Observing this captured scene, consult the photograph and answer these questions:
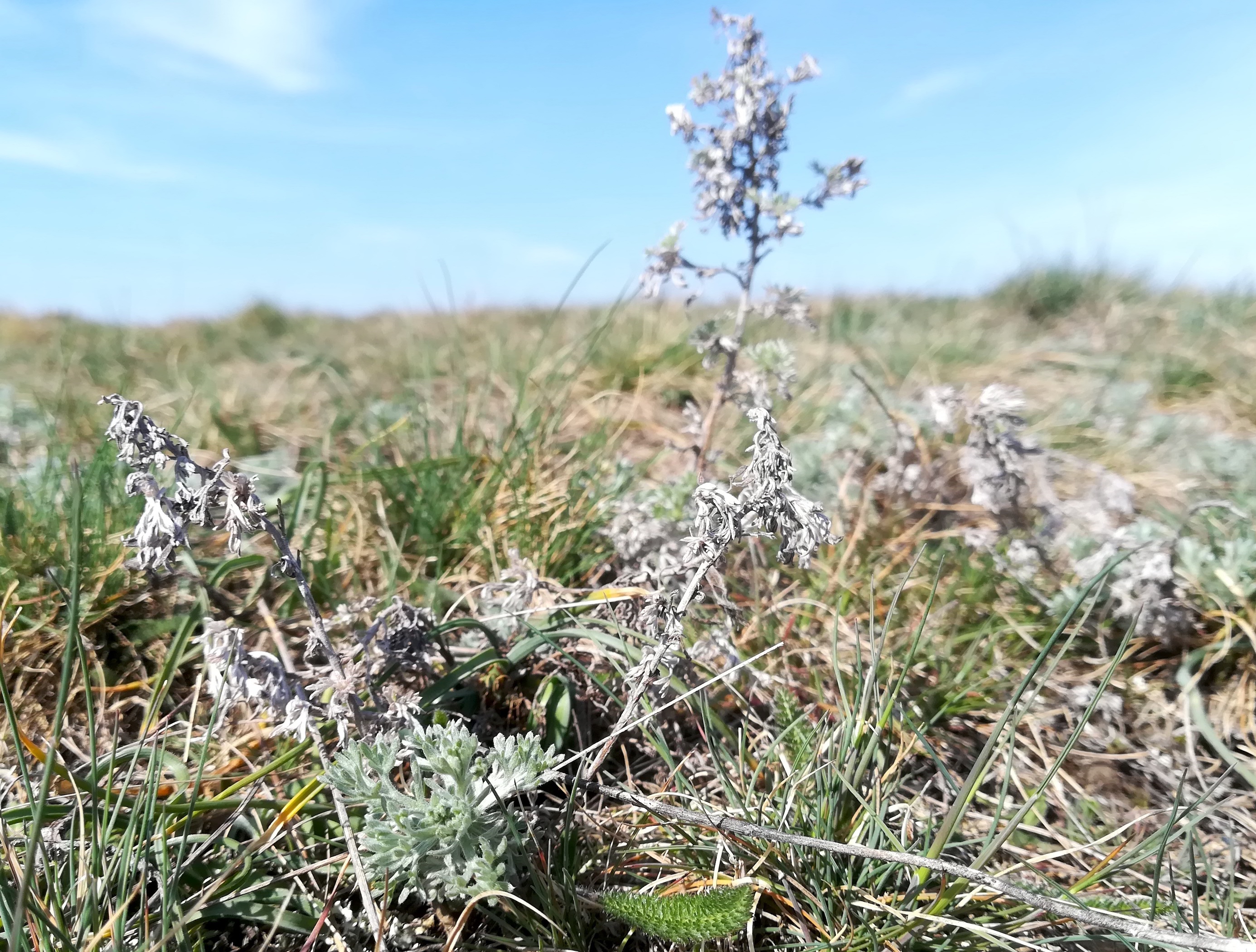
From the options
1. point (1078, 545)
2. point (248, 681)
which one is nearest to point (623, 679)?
point (248, 681)

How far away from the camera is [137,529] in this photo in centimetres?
131

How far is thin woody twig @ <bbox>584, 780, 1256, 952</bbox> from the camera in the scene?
3.96 feet

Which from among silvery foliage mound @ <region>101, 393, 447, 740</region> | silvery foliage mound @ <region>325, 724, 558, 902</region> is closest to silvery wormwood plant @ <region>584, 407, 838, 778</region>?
silvery foliage mound @ <region>325, 724, 558, 902</region>

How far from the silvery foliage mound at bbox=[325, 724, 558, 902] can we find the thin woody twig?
0.21 m

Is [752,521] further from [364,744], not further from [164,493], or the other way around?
[164,493]

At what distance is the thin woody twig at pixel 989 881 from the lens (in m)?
1.21

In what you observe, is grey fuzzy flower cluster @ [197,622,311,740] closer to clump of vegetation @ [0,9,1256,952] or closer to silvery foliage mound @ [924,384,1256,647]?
clump of vegetation @ [0,9,1256,952]

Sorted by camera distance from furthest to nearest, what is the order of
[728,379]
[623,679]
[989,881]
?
[728,379]
[623,679]
[989,881]

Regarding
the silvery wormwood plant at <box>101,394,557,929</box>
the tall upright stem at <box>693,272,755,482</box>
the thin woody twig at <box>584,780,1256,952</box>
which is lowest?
the thin woody twig at <box>584,780,1256,952</box>

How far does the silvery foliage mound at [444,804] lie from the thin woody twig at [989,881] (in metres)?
0.21

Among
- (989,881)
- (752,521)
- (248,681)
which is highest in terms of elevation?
(752,521)

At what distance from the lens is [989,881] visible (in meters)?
1.27

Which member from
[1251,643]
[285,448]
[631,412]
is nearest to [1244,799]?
[1251,643]

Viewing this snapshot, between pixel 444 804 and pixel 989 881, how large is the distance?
94 centimetres
